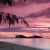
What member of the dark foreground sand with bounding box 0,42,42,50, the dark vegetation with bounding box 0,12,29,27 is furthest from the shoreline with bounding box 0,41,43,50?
the dark vegetation with bounding box 0,12,29,27

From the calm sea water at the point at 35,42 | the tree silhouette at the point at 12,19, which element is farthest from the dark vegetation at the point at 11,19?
the calm sea water at the point at 35,42

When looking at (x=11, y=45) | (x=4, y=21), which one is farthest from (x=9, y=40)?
(x=4, y=21)

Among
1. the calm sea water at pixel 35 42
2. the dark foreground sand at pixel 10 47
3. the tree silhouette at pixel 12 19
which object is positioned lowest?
the dark foreground sand at pixel 10 47

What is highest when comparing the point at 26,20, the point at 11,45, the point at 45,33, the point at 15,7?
the point at 15,7

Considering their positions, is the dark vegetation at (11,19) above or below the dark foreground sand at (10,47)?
above

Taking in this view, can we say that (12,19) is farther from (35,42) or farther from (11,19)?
(35,42)

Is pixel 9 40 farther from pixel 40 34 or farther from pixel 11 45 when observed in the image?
pixel 40 34

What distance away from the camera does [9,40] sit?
2.30 m

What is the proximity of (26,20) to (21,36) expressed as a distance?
7.8 inches

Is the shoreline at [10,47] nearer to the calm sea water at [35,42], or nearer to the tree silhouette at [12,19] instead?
the calm sea water at [35,42]

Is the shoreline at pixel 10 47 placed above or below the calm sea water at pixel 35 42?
below

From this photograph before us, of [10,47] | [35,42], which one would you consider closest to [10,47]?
[10,47]

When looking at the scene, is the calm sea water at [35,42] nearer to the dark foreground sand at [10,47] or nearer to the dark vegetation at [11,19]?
the dark foreground sand at [10,47]

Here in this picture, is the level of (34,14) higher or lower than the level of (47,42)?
higher
